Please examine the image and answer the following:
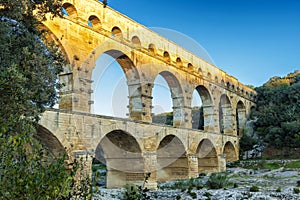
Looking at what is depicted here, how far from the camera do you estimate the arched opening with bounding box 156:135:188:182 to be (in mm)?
24108

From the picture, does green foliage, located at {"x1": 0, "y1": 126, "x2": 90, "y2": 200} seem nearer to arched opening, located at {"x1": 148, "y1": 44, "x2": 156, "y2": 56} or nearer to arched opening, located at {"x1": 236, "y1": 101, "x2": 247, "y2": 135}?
arched opening, located at {"x1": 148, "y1": 44, "x2": 156, "y2": 56}


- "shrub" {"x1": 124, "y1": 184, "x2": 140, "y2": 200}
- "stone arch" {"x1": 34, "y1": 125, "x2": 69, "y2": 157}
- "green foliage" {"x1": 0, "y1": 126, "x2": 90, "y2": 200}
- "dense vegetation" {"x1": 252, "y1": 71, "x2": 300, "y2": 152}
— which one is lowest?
"shrub" {"x1": 124, "y1": 184, "x2": 140, "y2": 200}

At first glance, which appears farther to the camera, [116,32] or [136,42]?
[136,42]

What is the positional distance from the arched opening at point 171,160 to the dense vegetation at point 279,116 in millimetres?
13671

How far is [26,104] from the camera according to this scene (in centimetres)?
759

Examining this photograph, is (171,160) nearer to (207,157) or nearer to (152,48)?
(207,157)

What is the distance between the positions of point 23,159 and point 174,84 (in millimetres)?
22205

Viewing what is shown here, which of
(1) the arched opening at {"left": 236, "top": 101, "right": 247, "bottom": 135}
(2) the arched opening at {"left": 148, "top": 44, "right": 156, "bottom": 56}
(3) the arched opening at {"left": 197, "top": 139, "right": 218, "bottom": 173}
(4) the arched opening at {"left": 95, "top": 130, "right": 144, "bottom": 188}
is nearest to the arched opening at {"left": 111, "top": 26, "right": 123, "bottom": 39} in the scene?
(2) the arched opening at {"left": 148, "top": 44, "right": 156, "bottom": 56}

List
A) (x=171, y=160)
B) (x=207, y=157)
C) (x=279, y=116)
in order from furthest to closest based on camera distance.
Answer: (x=279, y=116) → (x=207, y=157) → (x=171, y=160)

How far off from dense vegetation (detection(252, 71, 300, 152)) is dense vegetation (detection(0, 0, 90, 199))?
2860 cm

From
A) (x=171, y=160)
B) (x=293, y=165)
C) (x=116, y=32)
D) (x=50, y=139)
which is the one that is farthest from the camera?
(x=293, y=165)

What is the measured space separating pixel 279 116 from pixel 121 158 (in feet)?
76.1

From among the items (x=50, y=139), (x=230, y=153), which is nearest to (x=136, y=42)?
(x=50, y=139)

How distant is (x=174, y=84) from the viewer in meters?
25.5
